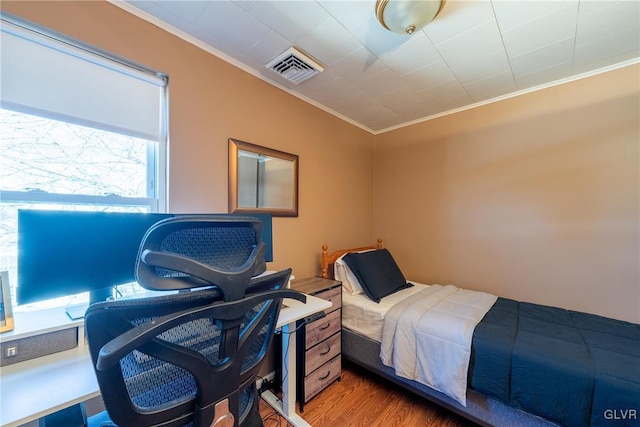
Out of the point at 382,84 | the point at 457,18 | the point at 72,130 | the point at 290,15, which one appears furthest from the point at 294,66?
the point at 72,130

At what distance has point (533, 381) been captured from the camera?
134cm

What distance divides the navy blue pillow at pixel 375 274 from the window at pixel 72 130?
1.63 meters

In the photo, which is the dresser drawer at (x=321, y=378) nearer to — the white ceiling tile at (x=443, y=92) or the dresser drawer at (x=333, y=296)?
the dresser drawer at (x=333, y=296)

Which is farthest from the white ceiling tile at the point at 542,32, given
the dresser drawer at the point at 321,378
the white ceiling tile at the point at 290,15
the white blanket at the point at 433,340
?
the dresser drawer at the point at 321,378

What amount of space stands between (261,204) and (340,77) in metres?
1.27

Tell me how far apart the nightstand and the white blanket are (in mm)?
405

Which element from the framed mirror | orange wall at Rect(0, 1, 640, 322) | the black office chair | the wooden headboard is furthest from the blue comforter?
the framed mirror

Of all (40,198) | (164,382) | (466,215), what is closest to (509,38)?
(466,215)

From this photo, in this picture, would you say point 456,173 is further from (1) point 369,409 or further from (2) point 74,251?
(2) point 74,251

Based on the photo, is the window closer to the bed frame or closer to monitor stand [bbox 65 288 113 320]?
monitor stand [bbox 65 288 113 320]

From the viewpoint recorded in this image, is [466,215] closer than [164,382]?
No

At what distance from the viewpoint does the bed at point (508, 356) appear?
122cm

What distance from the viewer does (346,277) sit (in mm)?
2377

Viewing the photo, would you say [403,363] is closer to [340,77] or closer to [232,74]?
[340,77]
